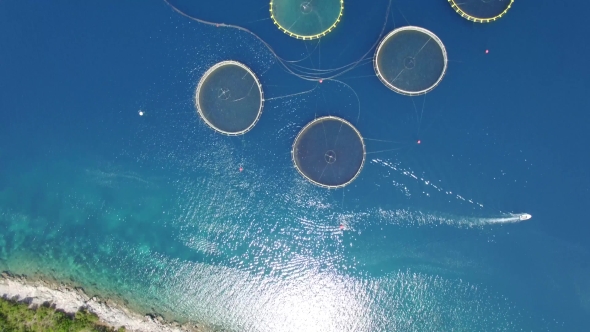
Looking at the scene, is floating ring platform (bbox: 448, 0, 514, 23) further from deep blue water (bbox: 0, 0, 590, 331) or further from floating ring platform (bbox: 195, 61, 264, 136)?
floating ring platform (bbox: 195, 61, 264, 136)

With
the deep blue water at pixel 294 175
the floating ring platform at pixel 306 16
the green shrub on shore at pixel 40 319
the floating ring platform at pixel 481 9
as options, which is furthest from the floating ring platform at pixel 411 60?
the green shrub on shore at pixel 40 319

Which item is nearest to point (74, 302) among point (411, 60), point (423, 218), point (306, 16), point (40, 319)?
point (40, 319)

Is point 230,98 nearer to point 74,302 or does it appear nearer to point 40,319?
point 74,302

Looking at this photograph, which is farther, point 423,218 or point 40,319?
point 423,218

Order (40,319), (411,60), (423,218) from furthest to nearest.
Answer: (423,218) → (40,319) → (411,60)

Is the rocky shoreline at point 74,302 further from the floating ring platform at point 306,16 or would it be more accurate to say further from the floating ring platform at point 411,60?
the floating ring platform at point 411,60
